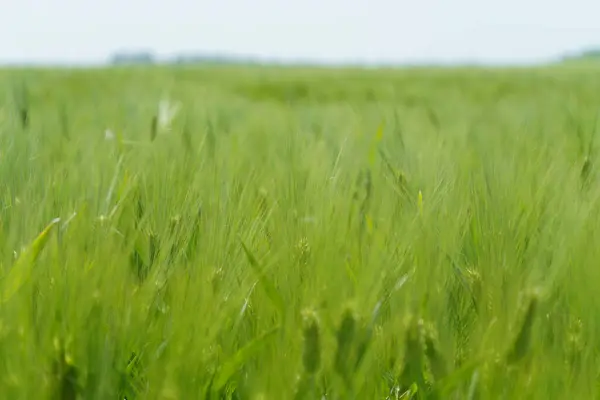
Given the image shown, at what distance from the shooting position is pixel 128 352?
512 mm

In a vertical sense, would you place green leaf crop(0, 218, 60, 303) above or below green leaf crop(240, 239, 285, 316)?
above

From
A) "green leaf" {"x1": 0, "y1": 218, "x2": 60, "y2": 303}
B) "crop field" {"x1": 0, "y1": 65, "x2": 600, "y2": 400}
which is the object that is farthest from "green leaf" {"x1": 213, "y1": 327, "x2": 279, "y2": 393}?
"green leaf" {"x1": 0, "y1": 218, "x2": 60, "y2": 303}

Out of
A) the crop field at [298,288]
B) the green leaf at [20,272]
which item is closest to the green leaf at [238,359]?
the crop field at [298,288]

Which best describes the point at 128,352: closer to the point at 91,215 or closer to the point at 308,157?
the point at 91,215

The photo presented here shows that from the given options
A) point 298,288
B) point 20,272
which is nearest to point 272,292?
point 298,288

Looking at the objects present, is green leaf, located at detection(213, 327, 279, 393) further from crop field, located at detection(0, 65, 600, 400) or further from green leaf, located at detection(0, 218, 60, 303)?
green leaf, located at detection(0, 218, 60, 303)

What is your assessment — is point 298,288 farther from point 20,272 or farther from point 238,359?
point 20,272

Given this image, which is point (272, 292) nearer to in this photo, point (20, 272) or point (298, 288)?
point (298, 288)

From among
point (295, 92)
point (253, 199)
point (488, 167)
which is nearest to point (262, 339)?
point (253, 199)

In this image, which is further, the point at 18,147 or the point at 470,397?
the point at 18,147

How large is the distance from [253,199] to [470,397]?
1.17ft

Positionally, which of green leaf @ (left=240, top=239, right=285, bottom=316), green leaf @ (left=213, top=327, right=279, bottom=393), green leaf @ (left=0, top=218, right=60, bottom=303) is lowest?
green leaf @ (left=213, top=327, right=279, bottom=393)

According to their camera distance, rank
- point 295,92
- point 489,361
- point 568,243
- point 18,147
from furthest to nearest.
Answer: point 295,92
point 18,147
point 568,243
point 489,361

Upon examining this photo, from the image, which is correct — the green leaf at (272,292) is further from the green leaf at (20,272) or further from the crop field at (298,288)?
the green leaf at (20,272)
